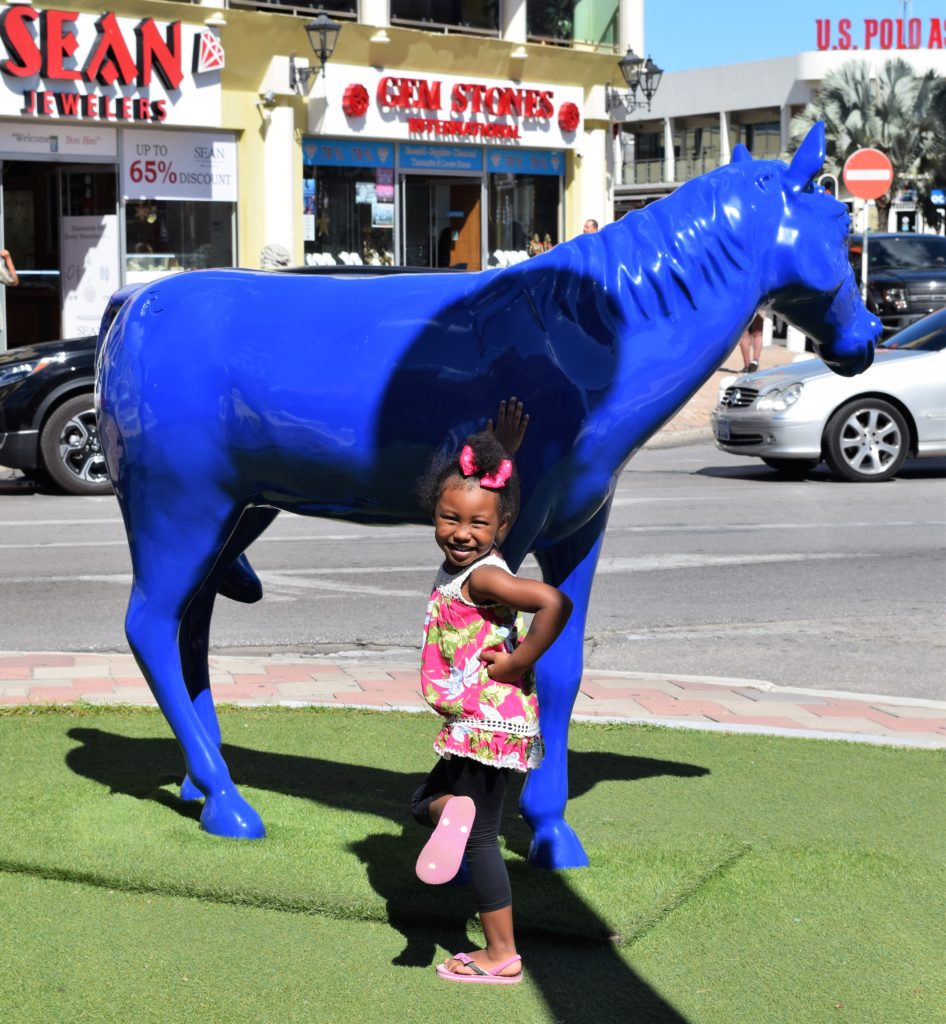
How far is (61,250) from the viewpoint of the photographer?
73.4 ft

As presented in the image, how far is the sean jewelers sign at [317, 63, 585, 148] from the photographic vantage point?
2458 cm

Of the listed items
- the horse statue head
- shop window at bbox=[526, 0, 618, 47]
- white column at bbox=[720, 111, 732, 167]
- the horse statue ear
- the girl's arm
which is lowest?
the girl's arm

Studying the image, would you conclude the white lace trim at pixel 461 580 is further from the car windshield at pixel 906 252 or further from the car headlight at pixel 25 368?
the car windshield at pixel 906 252

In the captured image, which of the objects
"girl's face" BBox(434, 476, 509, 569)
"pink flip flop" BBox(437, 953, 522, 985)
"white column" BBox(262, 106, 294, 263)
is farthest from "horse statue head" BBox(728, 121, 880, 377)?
"white column" BBox(262, 106, 294, 263)

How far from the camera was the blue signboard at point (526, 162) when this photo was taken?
27.2 metres

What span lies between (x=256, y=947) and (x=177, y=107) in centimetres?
1986

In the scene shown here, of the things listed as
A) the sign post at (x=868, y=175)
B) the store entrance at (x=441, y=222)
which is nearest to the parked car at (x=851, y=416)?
the sign post at (x=868, y=175)

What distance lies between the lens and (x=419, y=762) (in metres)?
5.79

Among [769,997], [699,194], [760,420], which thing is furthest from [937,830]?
[760,420]

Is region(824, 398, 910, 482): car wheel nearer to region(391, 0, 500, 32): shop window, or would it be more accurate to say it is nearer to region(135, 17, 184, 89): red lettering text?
region(135, 17, 184, 89): red lettering text

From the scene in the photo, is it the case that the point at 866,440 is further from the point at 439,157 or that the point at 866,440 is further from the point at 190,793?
the point at 439,157

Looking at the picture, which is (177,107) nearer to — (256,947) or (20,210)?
(20,210)

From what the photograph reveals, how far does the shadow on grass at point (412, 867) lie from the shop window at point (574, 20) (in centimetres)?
2308

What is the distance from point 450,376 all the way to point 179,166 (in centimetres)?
1968
